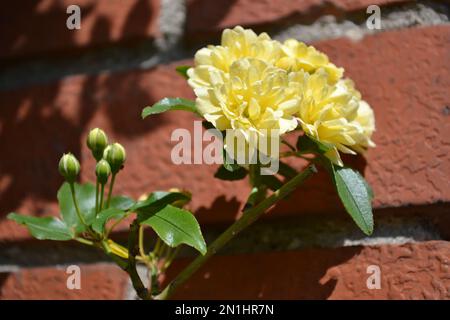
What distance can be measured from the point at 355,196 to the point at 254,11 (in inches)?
9.0

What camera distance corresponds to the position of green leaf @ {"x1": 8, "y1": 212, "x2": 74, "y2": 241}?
0.47 metres

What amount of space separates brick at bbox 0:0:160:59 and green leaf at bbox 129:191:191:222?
0.20 meters

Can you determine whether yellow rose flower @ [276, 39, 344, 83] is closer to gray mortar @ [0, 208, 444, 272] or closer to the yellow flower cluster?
the yellow flower cluster

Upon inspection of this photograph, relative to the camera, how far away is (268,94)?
43 centimetres

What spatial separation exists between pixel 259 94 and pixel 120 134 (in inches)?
8.8

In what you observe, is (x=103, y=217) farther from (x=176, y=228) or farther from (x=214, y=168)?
(x=214, y=168)

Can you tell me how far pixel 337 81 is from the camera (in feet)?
1.60

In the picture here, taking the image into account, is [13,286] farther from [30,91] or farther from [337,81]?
[337,81]

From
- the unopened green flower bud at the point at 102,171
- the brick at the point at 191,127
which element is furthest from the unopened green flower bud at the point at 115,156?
A: the brick at the point at 191,127

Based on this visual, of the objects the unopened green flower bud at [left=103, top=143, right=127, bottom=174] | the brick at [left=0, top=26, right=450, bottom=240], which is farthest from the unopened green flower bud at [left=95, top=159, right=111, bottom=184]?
the brick at [left=0, top=26, right=450, bottom=240]

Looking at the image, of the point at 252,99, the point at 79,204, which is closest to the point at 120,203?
the point at 79,204

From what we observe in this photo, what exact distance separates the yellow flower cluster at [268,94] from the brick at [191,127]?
8 centimetres

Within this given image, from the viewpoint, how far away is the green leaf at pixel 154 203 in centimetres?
45

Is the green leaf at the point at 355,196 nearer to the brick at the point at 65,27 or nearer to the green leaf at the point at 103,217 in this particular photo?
the green leaf at the point at 103,217
